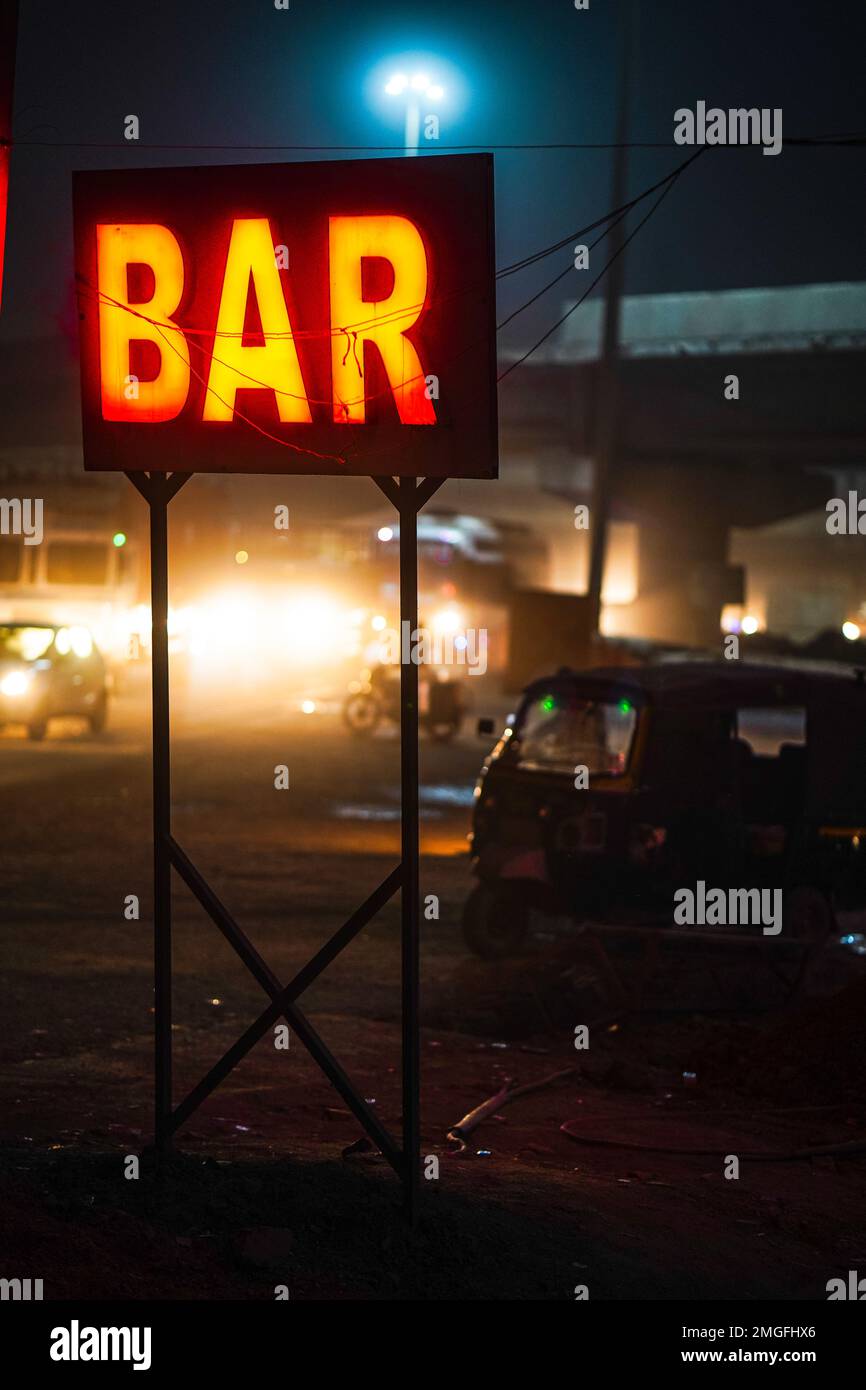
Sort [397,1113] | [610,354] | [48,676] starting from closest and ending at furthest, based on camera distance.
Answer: [397,1113], [48,676], [610,354]

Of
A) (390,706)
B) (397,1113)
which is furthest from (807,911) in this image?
(390,706)

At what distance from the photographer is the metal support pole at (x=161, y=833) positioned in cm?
626

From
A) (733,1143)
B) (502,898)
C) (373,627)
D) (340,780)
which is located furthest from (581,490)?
(733,1143)

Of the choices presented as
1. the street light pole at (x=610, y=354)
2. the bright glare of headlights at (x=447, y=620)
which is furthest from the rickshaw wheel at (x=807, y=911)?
the bright glare of headlights at (x=447, y=620)

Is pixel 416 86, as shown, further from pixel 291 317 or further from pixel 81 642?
pixel 291 317

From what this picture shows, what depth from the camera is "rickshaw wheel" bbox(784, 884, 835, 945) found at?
1173cm

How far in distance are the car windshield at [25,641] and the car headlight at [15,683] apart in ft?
0.88

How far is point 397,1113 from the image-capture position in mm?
8227

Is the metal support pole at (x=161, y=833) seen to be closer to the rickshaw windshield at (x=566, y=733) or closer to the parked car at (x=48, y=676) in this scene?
the rickshaw windshield at (x=566, y=733)

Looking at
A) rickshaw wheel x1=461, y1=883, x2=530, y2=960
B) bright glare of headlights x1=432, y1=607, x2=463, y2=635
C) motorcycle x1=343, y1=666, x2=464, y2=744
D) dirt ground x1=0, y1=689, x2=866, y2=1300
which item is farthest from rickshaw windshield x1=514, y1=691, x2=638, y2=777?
bright glare of headlights x1=432, y1=607, x2=463, y2=635

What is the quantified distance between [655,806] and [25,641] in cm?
1687

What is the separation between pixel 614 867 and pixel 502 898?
1014mm

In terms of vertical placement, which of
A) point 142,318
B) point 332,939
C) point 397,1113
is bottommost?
point 397,1113

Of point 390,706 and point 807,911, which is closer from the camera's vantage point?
point 807,911
